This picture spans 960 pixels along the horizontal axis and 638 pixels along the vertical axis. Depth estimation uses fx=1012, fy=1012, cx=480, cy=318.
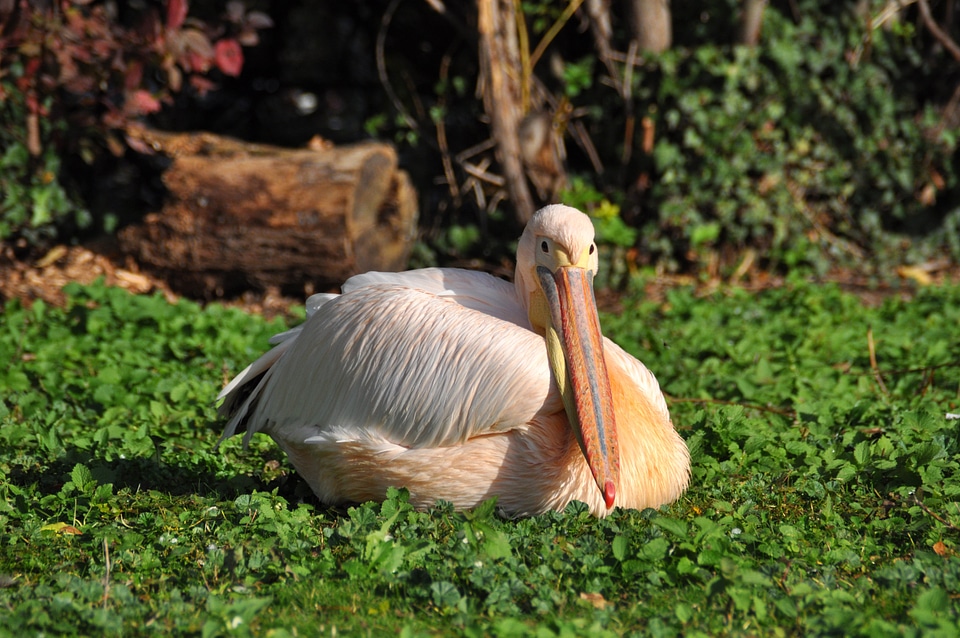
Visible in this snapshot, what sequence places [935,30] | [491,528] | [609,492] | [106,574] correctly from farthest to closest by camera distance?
1. [935,30]
2. [609,492]
3. [491,528]
4. [106,574]

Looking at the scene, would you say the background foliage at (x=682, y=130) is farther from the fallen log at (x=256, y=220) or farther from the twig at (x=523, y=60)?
the fallen log at (x=256, y=220)

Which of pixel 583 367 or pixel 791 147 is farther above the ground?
pixel 791 147

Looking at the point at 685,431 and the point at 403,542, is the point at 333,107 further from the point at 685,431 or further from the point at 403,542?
the point at 403,542

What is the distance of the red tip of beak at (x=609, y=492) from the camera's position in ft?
9.83

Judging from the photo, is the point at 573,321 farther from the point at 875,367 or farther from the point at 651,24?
the point at 651,24

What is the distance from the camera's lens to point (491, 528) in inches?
113

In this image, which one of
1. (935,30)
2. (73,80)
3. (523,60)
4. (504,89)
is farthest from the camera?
(935,30)

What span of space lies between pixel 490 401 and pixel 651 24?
4.66 metres

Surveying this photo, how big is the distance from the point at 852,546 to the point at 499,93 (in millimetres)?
4558

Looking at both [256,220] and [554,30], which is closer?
[256,220]

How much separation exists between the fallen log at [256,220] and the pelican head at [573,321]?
3051mm

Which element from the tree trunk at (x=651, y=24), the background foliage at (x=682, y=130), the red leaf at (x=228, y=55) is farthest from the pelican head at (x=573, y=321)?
the tree trunk at (x=651, y=24)

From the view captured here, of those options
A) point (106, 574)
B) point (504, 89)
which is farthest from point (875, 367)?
point (106, 574)

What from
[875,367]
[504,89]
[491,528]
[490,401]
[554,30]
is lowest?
[875,367]
